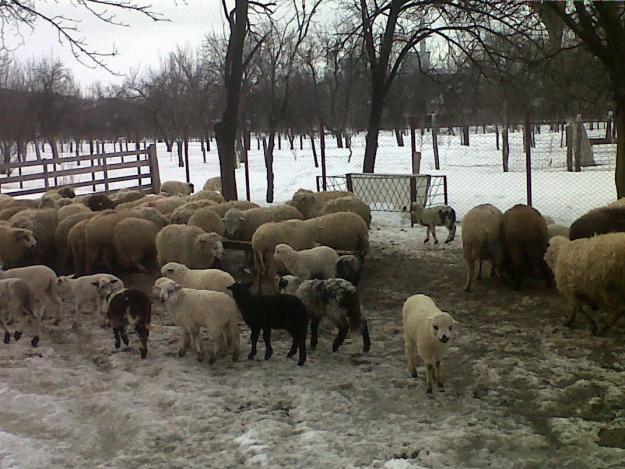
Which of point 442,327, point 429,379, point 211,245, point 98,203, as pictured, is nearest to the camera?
point 442,327

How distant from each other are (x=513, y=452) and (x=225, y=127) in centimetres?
1180

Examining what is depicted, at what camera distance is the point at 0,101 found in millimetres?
30391

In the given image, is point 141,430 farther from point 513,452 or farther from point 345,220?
point 345,220

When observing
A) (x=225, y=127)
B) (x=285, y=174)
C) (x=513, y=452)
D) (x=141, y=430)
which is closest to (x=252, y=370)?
(x=141, y=430)

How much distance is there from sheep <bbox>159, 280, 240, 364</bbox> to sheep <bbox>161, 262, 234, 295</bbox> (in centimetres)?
59

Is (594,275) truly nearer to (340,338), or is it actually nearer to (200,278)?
(340,338)

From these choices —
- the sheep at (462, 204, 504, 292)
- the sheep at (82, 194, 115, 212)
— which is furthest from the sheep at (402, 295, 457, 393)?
the sheep at (82, 194, 115, 212)

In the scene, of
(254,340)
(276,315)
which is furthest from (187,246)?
(276,315)

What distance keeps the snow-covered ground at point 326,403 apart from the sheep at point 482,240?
3.77 ft

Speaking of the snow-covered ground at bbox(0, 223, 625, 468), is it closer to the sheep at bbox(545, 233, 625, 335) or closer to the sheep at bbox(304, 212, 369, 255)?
the sheep at bbox(545, 233, 625, 335)

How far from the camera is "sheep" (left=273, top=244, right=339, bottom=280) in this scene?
7.96 metres

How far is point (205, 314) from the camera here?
6.43 m

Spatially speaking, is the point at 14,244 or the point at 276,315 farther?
the point at 14,244

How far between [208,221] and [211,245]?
1390 millimetres
